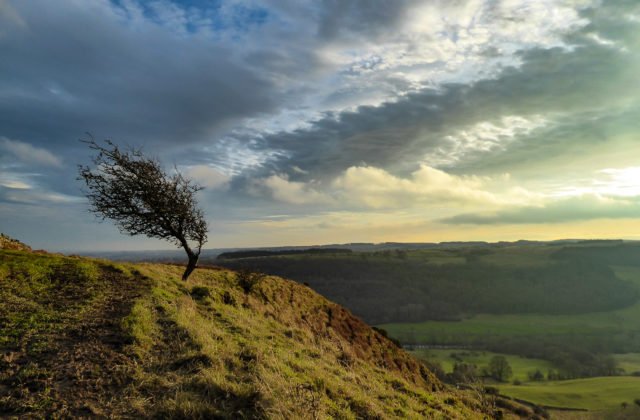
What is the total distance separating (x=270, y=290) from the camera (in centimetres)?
2597

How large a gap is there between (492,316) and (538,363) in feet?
211

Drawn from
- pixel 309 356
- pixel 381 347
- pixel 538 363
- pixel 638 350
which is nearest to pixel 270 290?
pixel 381 347

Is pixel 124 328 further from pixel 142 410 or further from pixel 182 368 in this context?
pixel 142 410

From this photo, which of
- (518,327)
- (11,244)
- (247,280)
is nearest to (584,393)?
(518,327)

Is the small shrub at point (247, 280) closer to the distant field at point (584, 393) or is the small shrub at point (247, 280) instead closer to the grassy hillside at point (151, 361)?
the grassy hillside at point (151, 361)

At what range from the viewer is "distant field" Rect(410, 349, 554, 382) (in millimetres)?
→ 110125

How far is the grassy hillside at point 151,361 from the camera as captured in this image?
642 centimetres

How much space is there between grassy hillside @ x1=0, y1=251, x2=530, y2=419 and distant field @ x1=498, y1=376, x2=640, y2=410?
78851mm

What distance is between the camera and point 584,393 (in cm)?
8325

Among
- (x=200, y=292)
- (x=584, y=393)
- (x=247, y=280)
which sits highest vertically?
(x=200, y=292)

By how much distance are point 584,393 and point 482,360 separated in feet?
122

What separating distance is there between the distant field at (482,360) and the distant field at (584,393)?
1638 centimetres

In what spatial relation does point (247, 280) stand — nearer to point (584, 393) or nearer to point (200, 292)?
point (200, 292)

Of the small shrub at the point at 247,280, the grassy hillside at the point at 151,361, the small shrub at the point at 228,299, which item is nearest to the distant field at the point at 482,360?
the small shrub at the point at 247,280
